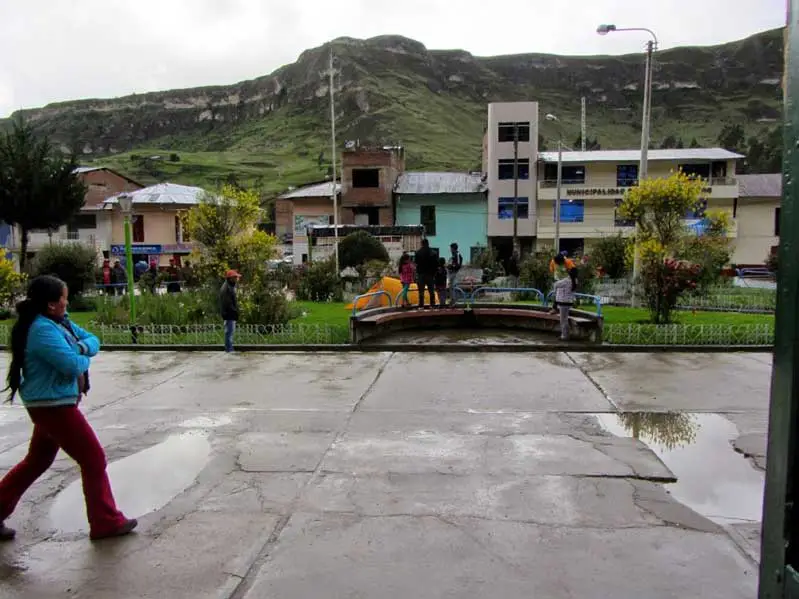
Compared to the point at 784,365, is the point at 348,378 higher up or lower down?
lower down

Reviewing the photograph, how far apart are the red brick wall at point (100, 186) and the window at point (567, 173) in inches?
1314

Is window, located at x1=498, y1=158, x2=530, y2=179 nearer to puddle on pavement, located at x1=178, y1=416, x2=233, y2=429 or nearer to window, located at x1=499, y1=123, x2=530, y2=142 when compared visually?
window, located at x1=499, y1=123, x2=530, y2=142

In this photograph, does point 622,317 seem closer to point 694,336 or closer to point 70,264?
point 694,336

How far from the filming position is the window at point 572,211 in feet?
148

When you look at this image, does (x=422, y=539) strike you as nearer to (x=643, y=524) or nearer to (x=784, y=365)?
(x=643, y=524)

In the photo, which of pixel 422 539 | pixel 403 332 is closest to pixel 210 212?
pixel 403 332

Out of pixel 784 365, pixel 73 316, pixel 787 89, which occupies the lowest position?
pixel 73 316

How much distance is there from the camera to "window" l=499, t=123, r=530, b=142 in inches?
1762

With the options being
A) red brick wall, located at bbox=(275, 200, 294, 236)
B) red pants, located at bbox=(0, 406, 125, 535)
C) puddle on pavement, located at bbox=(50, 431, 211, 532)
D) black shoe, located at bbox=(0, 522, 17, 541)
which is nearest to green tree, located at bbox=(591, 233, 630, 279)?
puddle on pavement, located at bbox=(50, 431, 211, 532)

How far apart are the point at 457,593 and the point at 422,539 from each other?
65 centimetres

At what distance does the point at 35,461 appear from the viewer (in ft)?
13.4

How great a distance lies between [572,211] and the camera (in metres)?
45.3

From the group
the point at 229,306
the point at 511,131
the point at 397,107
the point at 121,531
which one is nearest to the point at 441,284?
the point at 229,306

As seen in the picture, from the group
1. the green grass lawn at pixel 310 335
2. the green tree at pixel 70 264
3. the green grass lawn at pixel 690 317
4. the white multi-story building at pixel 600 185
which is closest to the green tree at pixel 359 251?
the green tree at pixel 70 264
